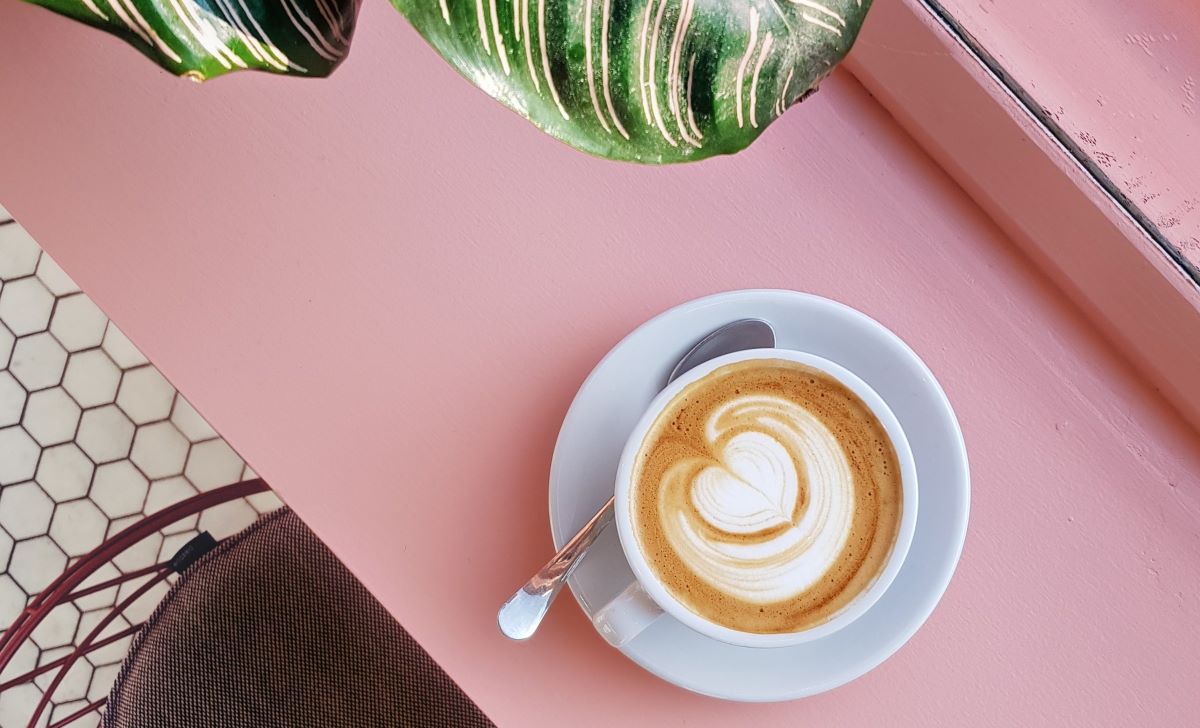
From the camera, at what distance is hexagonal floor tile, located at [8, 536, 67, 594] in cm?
131

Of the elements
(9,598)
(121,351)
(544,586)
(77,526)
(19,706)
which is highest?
(544,586)

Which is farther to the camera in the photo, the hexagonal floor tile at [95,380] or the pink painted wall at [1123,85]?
the hexagonal floor tile at [95,380]

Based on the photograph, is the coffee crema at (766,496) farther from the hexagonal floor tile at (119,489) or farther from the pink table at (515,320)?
the hexagonal floor tile at (119,489)

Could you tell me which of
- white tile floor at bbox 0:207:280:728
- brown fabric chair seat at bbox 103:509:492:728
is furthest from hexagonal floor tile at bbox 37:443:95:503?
brown fabric chair seat at bbox 103:509:492:728

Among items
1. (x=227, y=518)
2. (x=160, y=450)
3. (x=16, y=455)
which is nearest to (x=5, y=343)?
(x=16, y=455)

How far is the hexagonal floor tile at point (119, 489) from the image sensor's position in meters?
1.30

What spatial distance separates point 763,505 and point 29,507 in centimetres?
114

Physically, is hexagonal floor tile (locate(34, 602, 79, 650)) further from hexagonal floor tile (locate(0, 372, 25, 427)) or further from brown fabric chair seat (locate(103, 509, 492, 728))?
brown fabric chair seat (locate(103, 509, 492, 728))

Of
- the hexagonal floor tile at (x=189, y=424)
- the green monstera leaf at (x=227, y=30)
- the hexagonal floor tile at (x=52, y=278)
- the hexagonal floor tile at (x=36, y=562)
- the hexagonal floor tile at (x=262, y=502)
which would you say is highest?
the green monstera leaf at (x=227, y=30)

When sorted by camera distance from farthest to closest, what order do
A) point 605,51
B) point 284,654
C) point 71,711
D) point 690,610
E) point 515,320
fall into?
point 71,711, point 284,654, point 515,320, point 690,610, point 605,51

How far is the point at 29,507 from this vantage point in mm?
1312

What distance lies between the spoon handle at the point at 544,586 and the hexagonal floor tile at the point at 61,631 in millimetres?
928

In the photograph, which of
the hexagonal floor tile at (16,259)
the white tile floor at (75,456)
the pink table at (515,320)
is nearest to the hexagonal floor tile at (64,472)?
the white tile floor at (75,456)

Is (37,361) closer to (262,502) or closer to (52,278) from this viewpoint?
(52,278)
